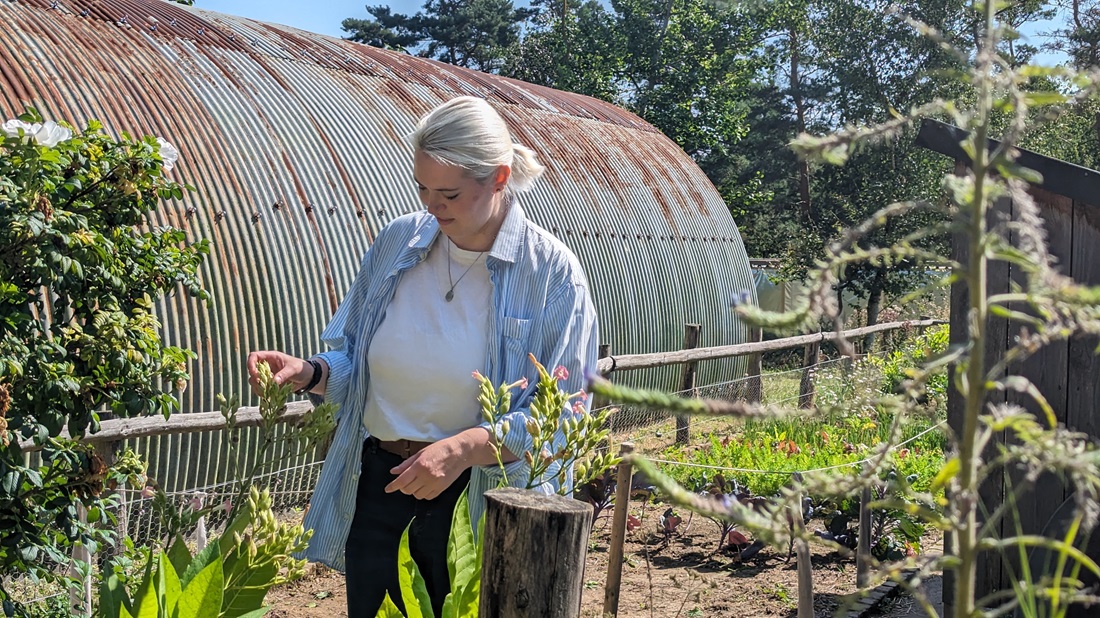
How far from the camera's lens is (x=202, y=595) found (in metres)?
2.37

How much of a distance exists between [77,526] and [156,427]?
6.46 feet

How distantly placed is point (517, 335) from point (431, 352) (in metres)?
0.21

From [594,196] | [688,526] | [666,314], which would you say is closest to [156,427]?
[688,526]

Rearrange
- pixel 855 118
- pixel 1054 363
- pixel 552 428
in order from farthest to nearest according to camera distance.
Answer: pixel 855 118, pixel 1054 363, pixel 552 428

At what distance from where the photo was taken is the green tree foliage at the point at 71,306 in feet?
9.06

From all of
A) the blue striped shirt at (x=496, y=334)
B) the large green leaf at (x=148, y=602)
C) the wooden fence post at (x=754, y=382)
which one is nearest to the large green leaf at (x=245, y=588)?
the large green leaf at (x=148, y=602)

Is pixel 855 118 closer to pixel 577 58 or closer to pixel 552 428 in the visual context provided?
pixel 577 58

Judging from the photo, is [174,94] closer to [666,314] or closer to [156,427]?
[156,427]

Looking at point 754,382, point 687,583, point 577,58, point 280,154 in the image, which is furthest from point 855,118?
point 687,583

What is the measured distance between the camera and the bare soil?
525cm

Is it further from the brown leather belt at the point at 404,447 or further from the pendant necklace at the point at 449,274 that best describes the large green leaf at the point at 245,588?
the pendant necklace at the point at 449,274

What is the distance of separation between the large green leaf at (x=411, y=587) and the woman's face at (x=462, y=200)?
71 centimetres

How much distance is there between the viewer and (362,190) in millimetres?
8383

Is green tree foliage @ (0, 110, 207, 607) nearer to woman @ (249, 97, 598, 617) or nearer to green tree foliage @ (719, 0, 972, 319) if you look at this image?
woman @ (249, 97, 598, 617)
